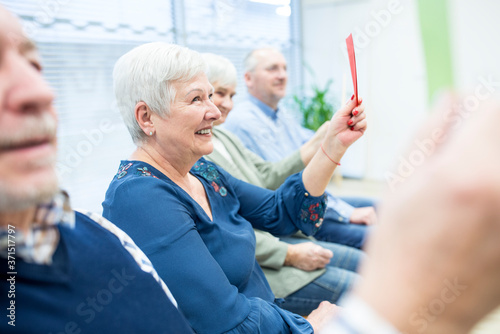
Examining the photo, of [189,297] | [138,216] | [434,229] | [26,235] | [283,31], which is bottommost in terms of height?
[189,297]

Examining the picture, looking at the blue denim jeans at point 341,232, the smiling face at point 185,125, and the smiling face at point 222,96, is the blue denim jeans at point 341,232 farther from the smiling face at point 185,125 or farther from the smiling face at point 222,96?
the smiling face at point 185,125

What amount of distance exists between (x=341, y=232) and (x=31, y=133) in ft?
6.03

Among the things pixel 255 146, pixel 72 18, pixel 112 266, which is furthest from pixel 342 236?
pixel 72 18

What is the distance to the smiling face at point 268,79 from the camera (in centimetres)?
261

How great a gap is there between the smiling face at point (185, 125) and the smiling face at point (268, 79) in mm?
1363

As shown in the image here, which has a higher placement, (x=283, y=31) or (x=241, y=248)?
(x=283, y=31)

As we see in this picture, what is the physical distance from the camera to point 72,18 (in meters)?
2.56

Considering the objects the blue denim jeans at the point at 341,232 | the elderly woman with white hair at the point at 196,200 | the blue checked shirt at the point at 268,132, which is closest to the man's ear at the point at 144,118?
the elderly woman with white hair at the point at 196,200

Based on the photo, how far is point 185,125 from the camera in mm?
1243

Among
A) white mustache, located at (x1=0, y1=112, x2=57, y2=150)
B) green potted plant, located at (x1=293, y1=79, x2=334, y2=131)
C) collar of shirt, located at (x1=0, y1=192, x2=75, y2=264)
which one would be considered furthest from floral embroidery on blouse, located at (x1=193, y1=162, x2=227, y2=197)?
green potted plant, located at (x1=293, y1=79, x2=334, y2=131)

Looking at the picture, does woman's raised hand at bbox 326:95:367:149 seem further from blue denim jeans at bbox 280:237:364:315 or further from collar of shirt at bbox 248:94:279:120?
collar of shirt at bbox 248:94:279:120

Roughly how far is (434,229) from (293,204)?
1164 millimetres

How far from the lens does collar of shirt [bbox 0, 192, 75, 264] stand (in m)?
0.53

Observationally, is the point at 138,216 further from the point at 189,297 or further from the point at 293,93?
the point at 293,93
